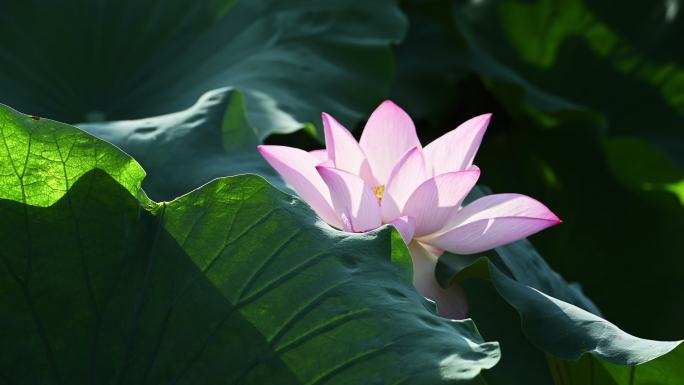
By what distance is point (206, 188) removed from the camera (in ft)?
2.92

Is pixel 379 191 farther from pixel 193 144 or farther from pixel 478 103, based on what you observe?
pixel 478 103

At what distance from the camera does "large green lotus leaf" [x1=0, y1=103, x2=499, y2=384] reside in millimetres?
824

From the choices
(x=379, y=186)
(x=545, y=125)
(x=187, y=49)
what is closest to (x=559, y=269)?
(x=545, y=125)

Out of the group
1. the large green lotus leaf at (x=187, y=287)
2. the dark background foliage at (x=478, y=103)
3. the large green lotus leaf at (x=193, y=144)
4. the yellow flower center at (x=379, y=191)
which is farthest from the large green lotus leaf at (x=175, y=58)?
the large green lotus leaf at (x=187, y=287)

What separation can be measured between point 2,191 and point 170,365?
21 cm

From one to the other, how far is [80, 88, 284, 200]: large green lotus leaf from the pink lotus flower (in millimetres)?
151

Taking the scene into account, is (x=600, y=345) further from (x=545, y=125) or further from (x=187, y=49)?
(x=545, y=125)

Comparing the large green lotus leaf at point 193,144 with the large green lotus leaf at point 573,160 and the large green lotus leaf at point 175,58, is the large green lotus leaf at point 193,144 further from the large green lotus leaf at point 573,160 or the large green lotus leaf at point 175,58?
the large green lotus leaf at point 573,160

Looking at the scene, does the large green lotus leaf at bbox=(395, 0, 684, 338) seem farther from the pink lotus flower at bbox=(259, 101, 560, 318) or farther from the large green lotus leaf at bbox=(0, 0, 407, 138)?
the pink lotus flower at bbox=(259, 101, 560, 318)

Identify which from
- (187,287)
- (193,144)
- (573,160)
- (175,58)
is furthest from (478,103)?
(187,287)

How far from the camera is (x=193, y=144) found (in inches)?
49.5

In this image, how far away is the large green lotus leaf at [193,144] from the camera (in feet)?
3.95

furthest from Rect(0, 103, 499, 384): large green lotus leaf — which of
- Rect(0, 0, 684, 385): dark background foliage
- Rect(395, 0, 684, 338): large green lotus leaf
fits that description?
Rect(395, 0, 684, 338): large green lotus leaf

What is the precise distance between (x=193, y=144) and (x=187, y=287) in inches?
16.9
